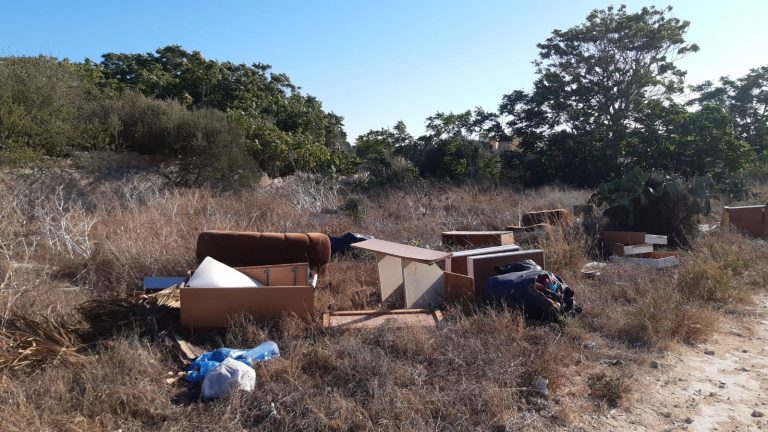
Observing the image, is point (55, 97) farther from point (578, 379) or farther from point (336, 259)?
point (578, 379)

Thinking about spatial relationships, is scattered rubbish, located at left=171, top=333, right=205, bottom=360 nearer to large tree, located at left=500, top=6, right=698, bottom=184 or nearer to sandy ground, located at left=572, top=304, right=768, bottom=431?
sandy ground, located at left=572, top=304, right=768, bottom=431

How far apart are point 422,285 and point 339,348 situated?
1.44 m

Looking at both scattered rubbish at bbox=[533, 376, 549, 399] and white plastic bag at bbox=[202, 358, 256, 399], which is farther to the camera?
scattered rubbish at bbox=[533, 376, 549, 399]

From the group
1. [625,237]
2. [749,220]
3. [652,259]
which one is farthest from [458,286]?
[749,220]

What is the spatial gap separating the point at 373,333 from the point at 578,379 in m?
1.46

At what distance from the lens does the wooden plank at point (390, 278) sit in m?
5.10

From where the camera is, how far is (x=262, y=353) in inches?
144

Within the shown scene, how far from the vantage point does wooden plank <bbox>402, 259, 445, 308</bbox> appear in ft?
16.1

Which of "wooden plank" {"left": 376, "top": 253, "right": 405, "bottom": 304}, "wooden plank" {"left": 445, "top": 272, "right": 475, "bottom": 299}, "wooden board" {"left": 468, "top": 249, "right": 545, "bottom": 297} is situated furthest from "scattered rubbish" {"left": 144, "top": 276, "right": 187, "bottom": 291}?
"wooden board" {"left": 468, "top": 249, "right": 545, "bottom": 297}

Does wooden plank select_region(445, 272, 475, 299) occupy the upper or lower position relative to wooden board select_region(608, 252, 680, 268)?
upper

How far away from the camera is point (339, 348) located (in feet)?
12.3

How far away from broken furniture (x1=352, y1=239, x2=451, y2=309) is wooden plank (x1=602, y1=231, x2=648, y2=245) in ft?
11.9

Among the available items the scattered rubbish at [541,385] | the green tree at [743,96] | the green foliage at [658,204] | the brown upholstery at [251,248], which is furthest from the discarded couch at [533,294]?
the green tree at [743,96]

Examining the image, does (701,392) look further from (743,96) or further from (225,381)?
(743,96)
